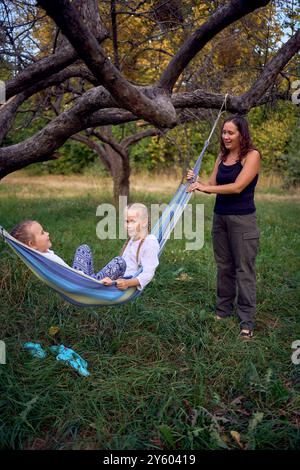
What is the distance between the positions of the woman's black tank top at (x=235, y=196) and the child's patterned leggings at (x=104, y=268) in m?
0.76

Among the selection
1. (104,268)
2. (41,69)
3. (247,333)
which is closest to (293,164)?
(247,333)

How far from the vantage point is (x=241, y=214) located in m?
2.97

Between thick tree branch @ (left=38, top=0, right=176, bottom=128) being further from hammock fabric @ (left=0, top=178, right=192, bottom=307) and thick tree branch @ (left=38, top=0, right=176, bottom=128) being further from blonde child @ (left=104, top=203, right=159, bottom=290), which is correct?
hammock fabric @ (left=0, top=178, right=192, bottom=307)

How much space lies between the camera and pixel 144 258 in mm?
2703

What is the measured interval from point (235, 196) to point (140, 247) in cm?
69

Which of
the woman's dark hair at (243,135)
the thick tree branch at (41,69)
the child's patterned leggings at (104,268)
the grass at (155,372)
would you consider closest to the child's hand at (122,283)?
the child's patterned leggings at (104,268)

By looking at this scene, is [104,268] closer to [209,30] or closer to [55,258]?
[55,258]

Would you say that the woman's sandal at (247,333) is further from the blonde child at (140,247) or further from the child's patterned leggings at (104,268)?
the child's patterned leggings at (104,268)

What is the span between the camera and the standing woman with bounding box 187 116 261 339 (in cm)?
288

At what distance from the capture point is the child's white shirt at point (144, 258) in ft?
8.61

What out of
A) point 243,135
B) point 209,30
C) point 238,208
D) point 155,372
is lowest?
point 155,372

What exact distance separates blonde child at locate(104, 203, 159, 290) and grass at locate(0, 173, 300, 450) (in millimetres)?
464

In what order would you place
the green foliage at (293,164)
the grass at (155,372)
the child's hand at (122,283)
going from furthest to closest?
the green foliage at (293,164), the child's hand at (122,283), the grass at (155,372)
